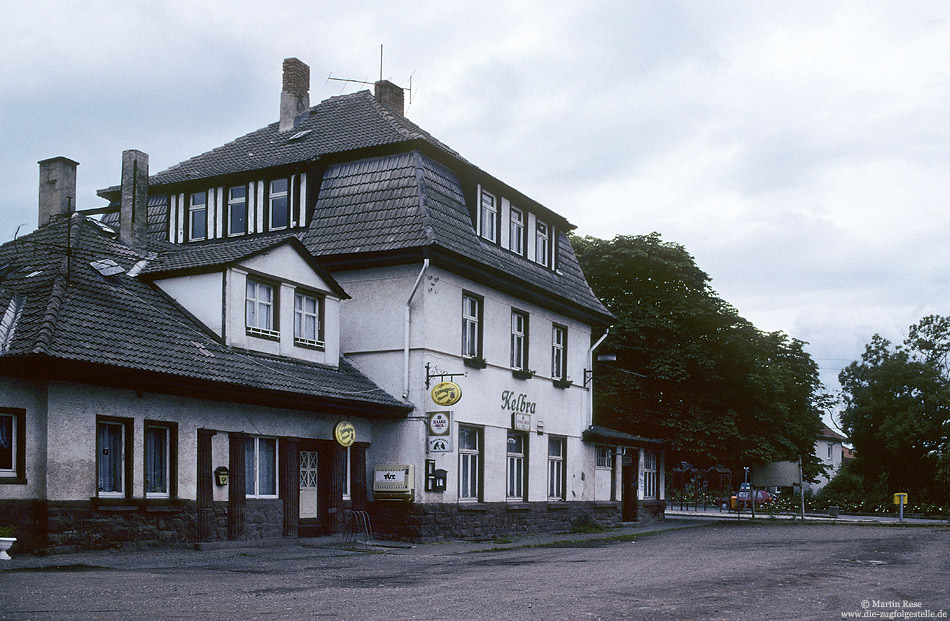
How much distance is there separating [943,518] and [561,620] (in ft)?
159

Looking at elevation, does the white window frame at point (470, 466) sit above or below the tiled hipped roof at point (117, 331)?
below

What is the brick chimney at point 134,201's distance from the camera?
24000mm

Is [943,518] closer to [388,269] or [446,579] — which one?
[388,269]

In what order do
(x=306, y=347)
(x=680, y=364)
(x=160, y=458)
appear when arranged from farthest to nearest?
(x=680, y=364)
(x=306, y=347)
(x=160, y=458)

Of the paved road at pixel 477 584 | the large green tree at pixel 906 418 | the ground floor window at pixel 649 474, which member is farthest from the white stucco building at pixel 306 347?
the large green tree at pixel 906 418

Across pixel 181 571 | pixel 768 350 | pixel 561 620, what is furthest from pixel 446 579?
pixel 768 350

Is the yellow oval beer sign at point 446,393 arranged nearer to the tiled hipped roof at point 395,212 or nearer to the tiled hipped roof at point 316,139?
the tiled hipped roof at point 395,212


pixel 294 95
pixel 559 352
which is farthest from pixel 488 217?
pixel 294 95

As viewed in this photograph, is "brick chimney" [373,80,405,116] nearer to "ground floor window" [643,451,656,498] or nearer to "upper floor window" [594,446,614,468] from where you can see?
"upper floor window" [594,446,614,468]

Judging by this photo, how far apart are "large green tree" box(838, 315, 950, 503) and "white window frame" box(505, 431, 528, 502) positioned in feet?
133

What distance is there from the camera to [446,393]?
80.6ft

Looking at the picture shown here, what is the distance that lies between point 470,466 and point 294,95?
12322 millimetres

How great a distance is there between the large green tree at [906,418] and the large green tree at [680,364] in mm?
25052

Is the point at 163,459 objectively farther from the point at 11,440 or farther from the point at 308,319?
the point at 308,319
